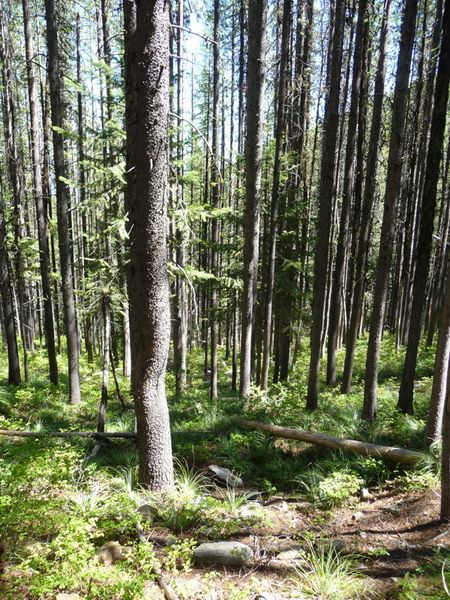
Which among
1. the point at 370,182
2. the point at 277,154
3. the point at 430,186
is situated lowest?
the point at 430,186

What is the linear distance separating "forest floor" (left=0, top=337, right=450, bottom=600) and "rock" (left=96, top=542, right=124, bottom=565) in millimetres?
34

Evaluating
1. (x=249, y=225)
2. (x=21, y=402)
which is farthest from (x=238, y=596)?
(x=21, y=402)

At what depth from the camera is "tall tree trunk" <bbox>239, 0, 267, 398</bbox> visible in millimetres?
8473

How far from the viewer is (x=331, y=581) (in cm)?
340

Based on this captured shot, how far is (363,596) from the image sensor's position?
3.36 meters

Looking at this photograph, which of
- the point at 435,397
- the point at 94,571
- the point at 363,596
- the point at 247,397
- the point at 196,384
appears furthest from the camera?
the point at 196,384

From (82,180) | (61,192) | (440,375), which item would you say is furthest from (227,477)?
(82,180)

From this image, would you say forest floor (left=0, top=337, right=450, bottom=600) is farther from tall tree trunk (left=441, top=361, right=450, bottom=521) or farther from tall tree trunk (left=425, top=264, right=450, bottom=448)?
tall tree trunk (left=425, top=264, right=450, bottom=448)

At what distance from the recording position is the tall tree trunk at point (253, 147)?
847cm

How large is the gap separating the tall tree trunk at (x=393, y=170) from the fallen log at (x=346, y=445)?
209cm

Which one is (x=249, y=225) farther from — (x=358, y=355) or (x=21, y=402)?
(x=358, y=355)

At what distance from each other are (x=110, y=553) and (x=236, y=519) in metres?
1.58

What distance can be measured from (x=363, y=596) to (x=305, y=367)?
1539 cm

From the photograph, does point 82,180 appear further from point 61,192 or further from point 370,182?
point 370,182
